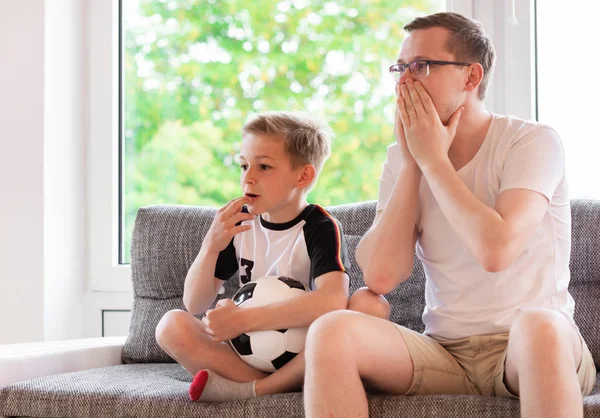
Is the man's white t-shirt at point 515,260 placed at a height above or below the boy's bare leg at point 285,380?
above

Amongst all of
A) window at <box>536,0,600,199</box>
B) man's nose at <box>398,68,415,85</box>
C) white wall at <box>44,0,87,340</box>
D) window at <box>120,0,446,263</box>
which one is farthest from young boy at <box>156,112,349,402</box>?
white wall at <box>44,0,87,340</box>

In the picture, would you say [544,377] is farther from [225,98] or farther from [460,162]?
[225,98]

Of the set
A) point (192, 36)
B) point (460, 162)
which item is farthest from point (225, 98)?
point (460, 162)

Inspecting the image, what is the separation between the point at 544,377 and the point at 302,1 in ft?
6.65

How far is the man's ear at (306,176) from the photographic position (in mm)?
2094

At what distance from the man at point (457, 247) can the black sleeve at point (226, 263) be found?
40cm

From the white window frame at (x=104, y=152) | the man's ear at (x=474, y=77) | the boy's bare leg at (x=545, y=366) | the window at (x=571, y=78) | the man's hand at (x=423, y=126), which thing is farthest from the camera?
the white window frame at (x=104, y=152)

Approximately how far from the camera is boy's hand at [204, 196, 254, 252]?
6.61 ft

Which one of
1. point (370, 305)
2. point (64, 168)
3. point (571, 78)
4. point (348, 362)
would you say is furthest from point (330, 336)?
point (64, 168)

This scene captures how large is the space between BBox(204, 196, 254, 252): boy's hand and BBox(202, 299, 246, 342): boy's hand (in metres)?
0.23

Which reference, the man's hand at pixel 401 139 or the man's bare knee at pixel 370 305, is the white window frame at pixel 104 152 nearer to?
the man's bare knee at pixel 370 305

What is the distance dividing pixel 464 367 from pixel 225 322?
1.78 feet

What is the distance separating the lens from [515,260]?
1.72 m

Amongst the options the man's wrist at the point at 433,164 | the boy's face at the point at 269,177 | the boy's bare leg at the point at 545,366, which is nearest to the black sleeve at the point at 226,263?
the boy's face at the point at 269,177
